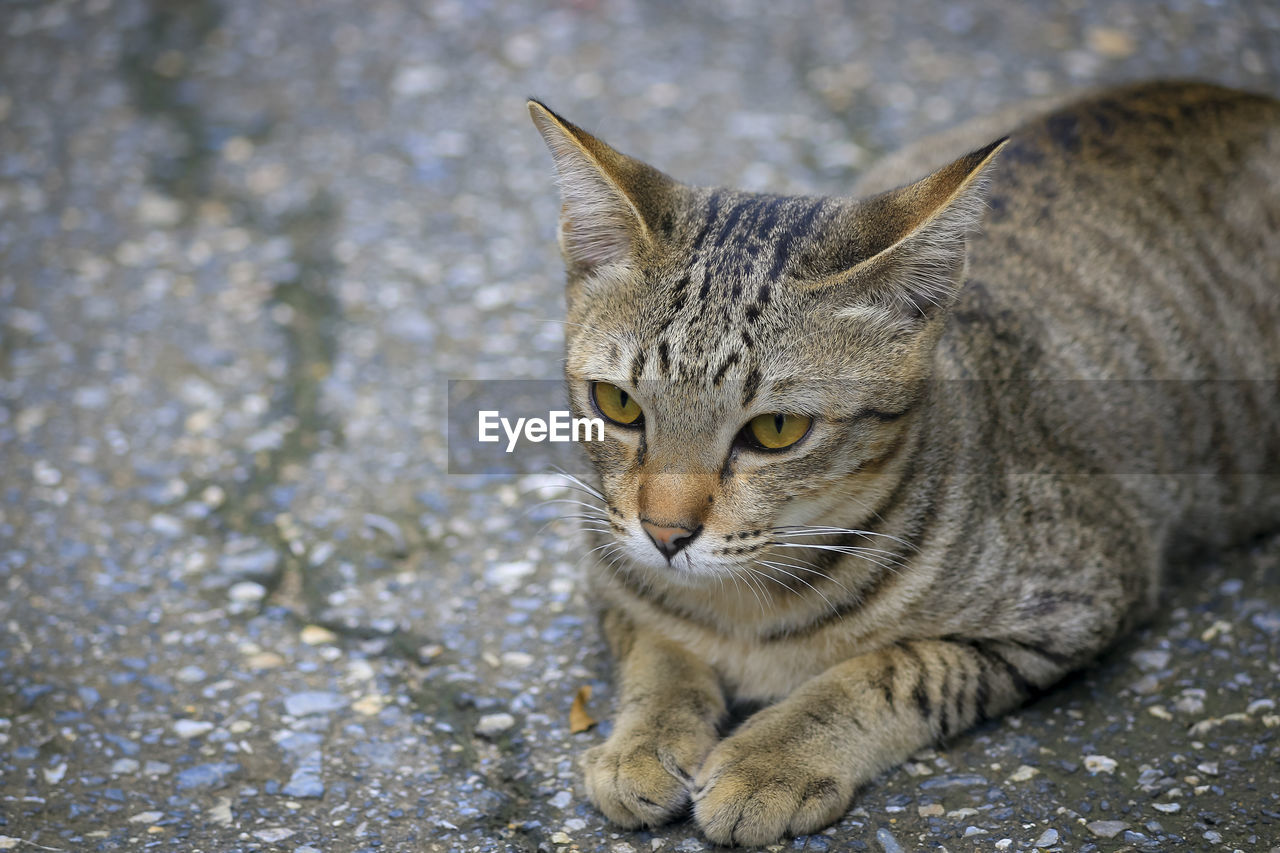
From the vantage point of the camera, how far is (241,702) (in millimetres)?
3049

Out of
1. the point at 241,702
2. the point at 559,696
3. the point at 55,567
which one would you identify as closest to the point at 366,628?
the point at 241,702

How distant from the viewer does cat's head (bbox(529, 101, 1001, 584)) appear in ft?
8.14

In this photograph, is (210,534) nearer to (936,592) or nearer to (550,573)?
(550,573)

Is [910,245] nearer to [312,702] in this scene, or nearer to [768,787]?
[768,787]

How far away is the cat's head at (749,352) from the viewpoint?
2.48 m

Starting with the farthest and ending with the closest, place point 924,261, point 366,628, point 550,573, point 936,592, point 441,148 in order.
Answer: point 441,148
point 550,573
point 366,628
point 936,592
point 924,261

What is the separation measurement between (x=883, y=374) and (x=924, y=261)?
26cm

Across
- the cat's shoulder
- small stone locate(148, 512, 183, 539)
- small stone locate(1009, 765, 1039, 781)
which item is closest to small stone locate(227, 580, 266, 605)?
small stone locate(148, 512, 183, 539)

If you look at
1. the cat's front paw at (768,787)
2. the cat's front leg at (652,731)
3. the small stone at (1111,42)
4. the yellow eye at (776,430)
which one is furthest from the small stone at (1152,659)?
the small stone at (1111,42)

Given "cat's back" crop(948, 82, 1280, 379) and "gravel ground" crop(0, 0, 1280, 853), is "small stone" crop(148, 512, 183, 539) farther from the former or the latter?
"cat's back" crop(948, 82, 1280, 379)

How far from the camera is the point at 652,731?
2689mm

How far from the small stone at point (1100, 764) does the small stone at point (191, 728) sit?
6.86 feet

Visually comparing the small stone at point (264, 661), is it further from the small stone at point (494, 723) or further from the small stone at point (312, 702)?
the small stone at point (494, 723)

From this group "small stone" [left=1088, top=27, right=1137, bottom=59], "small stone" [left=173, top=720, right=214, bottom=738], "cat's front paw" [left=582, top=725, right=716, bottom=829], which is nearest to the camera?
"cat's front paw" [left=582, top=725, right=716, bottom=829]
